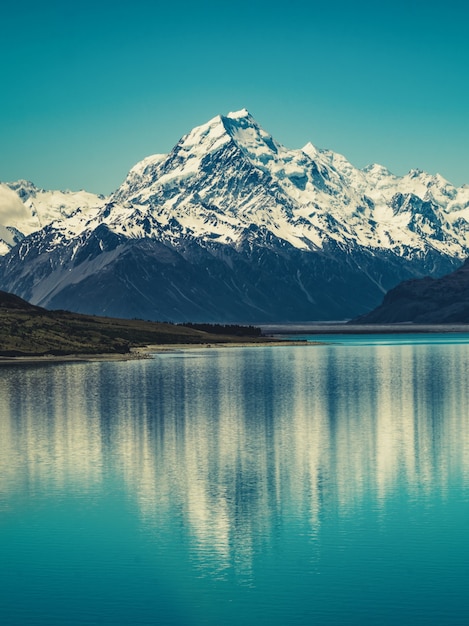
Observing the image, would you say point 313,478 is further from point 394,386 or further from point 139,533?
point 394,386

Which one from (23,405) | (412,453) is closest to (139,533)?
(412,453)

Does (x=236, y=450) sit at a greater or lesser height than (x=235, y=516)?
greater

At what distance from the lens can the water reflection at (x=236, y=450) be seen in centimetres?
6169

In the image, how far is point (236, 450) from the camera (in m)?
86.0

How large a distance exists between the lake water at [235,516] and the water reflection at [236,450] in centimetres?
22

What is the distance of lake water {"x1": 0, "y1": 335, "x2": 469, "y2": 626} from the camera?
4472cm

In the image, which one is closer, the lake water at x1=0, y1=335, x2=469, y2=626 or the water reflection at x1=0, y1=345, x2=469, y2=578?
the lake water at x1=0, y1=335, x2=469, y2=626

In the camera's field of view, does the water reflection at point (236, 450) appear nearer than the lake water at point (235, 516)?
No

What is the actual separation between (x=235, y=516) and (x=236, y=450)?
1007 inches

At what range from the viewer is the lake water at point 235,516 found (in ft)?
147

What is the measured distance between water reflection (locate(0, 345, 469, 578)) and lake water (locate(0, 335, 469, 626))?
220mm

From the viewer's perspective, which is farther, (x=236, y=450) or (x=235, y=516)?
(x=236, y=450)

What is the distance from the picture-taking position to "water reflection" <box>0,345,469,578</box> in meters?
61.7

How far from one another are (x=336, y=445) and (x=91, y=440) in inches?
843
